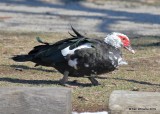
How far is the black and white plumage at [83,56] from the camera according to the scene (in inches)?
348

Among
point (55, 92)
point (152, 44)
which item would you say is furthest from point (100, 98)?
point (152, 44)

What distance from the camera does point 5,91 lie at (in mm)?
7023

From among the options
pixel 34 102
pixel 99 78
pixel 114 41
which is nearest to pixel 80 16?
pixel 99 78

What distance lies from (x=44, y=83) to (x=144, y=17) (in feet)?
36.2

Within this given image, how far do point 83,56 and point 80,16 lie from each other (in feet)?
35.3

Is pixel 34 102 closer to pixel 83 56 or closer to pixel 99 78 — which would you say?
pixel 83 56

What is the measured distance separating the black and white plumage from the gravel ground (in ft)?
21.7

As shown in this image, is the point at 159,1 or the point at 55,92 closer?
the point at 55,92

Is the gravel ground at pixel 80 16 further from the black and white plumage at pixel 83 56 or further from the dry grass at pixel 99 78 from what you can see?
the black and white plumage at pixel 83 56

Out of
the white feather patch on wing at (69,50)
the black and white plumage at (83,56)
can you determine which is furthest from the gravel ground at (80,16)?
the white feather patch on wing at (69,50)

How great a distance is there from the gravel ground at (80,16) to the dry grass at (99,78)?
361 cm

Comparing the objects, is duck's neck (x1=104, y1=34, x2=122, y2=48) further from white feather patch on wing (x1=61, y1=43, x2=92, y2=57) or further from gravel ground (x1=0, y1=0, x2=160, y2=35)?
gravel ground (x1=0, y1=0, x2=160, y2=35)

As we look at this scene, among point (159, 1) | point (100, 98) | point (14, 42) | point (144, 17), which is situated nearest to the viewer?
point (100, 98)

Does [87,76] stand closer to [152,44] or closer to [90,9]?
[152,44]
